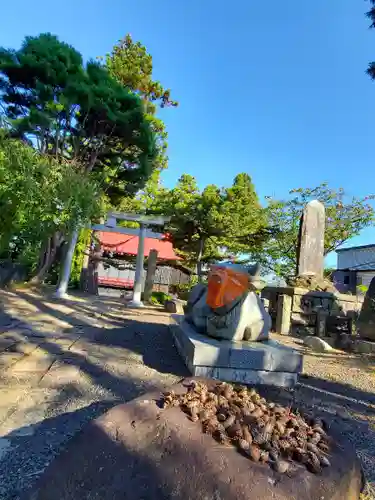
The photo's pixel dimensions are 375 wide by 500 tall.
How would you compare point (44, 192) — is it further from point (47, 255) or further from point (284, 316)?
point (284, 316)

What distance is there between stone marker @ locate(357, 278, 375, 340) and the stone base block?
3760mm

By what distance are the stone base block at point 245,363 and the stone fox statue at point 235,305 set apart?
0.29 meters

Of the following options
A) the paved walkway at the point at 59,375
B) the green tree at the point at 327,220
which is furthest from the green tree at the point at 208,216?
the paved walkway at the point at 59,375

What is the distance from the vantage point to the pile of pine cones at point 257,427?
1.31 metres

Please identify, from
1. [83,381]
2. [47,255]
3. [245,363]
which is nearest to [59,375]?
[83,381]

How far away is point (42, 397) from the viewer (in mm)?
2615

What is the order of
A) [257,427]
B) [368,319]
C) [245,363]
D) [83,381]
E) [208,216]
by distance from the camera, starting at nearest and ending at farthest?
[257,427] → [83,381] → [245,363] → [368,319] → [208,216]

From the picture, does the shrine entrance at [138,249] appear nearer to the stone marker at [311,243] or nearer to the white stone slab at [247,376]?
the stone marker at [311,243]

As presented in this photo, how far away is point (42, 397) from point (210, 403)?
1.63 metres

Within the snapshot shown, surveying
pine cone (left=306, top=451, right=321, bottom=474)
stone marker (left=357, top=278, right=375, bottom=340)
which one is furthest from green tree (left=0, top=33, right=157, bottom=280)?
pine cone (left=306, top=451, right=321, bottom=474)

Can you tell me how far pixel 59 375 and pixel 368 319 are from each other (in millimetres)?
5619

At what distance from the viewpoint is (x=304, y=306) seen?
7.77 m

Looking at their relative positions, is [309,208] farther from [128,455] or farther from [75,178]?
[128,455]

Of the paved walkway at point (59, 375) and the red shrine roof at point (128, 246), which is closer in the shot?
the paved walkway at point (59, 375)
